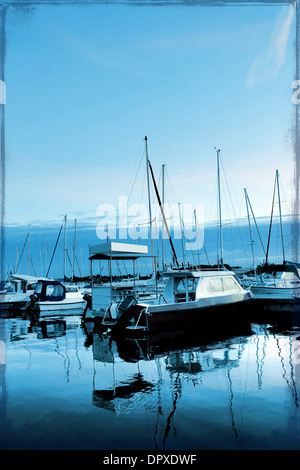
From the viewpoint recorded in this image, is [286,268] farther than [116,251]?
Yes

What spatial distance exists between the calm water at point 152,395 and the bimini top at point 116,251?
4988mm

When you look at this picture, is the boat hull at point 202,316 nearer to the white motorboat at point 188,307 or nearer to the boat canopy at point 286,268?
the white motorboat at point 188,307

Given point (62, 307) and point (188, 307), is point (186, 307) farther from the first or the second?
point (62, 307)

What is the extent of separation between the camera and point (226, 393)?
7.16 m

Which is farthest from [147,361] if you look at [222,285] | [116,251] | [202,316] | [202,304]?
[222,285]

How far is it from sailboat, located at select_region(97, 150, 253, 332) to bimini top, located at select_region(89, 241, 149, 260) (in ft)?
7.46

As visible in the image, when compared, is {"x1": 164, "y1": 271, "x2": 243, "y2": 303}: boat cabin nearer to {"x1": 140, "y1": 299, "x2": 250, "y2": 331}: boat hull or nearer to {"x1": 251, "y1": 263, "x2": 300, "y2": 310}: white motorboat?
{"x1": 140, "y1": 299, "x2": 250, "y2": 331}: boat hull

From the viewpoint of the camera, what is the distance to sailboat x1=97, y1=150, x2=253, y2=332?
A: 46.5 feet

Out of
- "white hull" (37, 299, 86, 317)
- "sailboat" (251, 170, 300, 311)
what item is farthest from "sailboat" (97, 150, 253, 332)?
"white hull" (37, 299, 86, 317)

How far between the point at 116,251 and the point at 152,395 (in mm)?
10501

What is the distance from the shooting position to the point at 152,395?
23.4ft

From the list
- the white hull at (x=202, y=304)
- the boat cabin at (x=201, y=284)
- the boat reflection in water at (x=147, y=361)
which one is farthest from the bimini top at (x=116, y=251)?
the boat reflection in water at (x=147, y=361)
